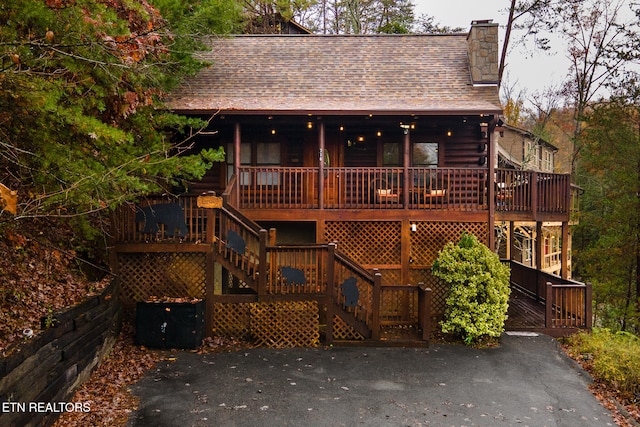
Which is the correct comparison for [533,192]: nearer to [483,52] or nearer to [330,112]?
[483,52]

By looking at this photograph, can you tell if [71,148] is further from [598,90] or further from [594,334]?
[598,90]

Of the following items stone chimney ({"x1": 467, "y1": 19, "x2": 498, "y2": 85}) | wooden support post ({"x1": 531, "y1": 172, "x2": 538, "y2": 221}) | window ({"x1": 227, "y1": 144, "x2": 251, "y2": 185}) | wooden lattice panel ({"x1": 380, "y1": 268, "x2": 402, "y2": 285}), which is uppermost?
stone chimney ({"x1": 467, "y1": 19, "x2": 498, "y2": 85})

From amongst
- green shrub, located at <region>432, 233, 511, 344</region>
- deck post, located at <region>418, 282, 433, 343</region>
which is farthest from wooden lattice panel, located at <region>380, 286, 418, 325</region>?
green shrub, located at <region>432, 233, 511, 344</region>

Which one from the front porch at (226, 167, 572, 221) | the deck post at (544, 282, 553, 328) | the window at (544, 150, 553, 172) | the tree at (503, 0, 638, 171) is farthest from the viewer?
the window at (544, 150, 553, 172)

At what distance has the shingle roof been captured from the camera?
39.2ft

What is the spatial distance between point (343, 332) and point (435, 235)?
12.6 ft

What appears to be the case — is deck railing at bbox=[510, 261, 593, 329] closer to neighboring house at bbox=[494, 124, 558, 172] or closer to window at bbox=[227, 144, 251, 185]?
window at bbox=[227, 144, 251, 185]

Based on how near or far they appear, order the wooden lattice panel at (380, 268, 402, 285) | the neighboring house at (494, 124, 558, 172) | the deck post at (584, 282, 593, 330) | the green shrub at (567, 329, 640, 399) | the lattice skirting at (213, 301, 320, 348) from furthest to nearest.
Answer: the neighboring house at (494, 124, 558, 172)
the wooden lattice panel at (380, 268, 402, 285)
the deck post at (584, 282, 593, 330)
the lattice skirting at (213, 301, 320, 348)
the green shrub at (567, 329, 640, 399)

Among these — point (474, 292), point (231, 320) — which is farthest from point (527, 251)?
point (231, 320)

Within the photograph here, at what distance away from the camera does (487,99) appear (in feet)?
41.3

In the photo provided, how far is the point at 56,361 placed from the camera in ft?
19.6

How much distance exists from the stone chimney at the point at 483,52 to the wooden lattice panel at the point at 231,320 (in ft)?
30.6

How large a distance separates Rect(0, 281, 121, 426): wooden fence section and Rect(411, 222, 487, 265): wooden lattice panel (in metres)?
7.52

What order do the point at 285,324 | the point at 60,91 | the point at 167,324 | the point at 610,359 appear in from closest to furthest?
the point at 60,91 < the point at 610,359 < the point at 167,324 < the point at 285,324
